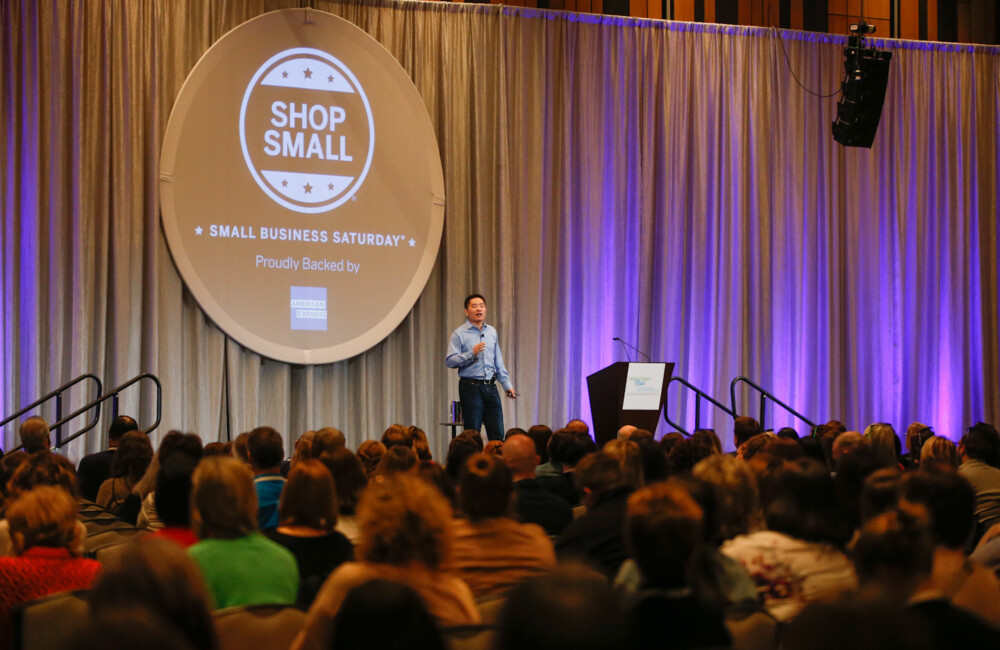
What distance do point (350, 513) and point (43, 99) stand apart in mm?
6528

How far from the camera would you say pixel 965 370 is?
11133mm

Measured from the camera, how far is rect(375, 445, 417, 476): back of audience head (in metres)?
4.08

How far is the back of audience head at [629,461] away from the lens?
334 centimetres

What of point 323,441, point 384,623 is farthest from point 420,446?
point 384,623

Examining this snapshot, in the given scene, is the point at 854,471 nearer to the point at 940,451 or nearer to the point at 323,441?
the point at 940,451

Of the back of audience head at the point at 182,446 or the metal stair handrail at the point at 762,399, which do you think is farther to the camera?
the metal stair handrail at the point at 762,399

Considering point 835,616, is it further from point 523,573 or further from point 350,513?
point 350,513

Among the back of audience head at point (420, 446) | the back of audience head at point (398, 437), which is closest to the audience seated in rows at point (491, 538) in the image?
the back of audience head at point (420, 446)

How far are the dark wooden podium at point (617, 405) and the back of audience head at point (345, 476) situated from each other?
16.3 feet

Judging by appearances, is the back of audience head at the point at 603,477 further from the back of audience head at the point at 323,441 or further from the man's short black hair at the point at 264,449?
the man's short black hair at the point at 264,449

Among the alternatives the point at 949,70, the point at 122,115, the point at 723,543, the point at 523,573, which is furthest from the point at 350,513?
the point at 949,70

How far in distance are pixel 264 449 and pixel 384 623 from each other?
2966 mm

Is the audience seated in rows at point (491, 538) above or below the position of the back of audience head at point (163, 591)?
below

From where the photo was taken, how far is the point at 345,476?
3.66 meters
